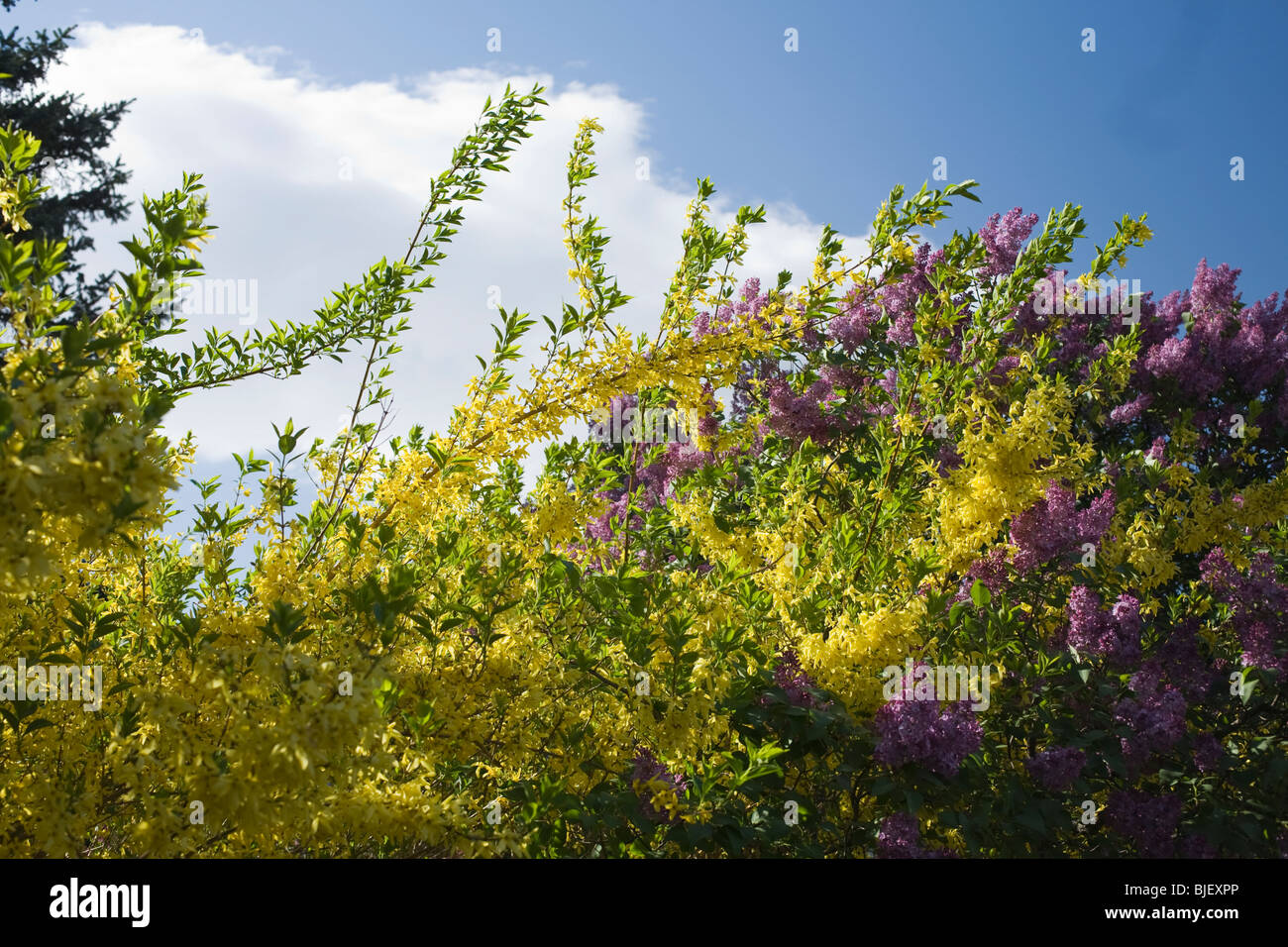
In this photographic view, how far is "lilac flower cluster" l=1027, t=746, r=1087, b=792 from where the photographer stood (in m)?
3.52

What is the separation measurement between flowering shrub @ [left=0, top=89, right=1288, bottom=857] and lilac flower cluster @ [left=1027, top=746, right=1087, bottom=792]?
12 mm

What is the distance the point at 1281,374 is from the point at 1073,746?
256 inches

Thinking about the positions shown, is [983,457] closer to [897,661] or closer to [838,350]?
[897,661]

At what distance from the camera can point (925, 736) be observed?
2.96 meters

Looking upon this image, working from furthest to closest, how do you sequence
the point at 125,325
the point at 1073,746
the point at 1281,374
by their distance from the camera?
the point at 1281,374, the point at 1073,746, the point at 125,325

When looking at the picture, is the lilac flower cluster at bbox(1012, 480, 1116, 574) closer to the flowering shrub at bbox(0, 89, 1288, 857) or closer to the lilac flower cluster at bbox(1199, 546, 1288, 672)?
the flowering shrub at bbox(0, 89, 1288, 857)

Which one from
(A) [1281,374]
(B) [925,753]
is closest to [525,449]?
(B) [925,753]

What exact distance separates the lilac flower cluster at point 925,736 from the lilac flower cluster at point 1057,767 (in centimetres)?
70

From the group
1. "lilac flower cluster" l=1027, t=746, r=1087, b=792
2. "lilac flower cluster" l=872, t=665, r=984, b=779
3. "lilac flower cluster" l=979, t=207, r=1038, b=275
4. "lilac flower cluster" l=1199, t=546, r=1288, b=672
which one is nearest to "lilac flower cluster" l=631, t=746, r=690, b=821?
"lilac flower cluster" l=872, t=665, r=984, b=779

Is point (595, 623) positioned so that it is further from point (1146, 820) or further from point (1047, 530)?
point (1146, 820)

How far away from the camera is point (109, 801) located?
270cm

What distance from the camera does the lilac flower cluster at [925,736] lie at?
9.70ft

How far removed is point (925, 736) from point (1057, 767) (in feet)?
2.99

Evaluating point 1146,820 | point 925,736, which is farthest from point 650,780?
point 1146,820
